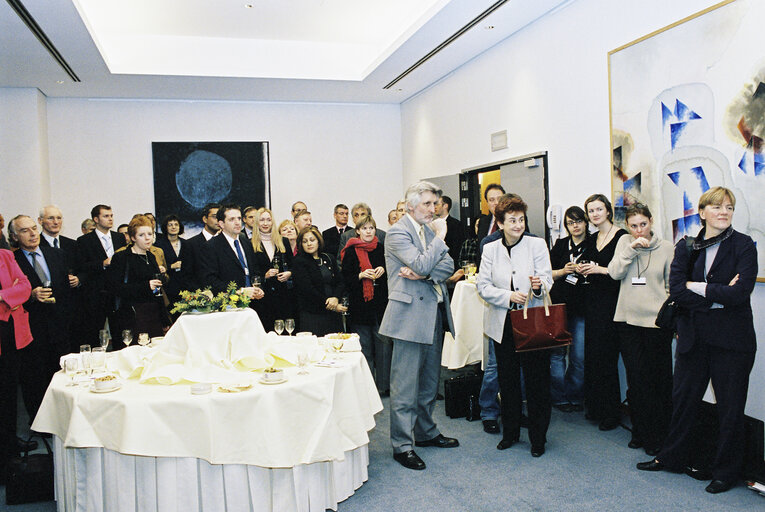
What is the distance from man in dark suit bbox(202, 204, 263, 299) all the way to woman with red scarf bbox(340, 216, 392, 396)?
0.94 metres

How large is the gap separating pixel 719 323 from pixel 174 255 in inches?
223

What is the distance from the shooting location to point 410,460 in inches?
156

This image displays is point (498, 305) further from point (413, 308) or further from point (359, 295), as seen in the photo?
point (359, 295)

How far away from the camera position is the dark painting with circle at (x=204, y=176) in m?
9.50

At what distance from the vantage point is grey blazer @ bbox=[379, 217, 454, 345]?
3938 mm

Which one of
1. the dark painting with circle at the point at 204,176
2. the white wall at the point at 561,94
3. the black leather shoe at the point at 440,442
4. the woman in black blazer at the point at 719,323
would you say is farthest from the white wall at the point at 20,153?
the woman in black blazer at the point at 719,323

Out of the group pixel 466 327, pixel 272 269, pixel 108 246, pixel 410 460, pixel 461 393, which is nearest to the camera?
pixel 410 460

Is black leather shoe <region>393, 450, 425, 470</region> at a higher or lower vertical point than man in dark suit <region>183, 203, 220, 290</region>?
lower

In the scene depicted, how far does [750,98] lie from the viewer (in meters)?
3.93

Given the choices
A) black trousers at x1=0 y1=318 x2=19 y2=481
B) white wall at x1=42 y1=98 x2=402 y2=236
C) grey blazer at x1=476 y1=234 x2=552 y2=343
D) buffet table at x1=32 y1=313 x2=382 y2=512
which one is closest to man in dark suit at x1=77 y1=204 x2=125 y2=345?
black trousers at x1=0 y1=318 x2=19 y2=481

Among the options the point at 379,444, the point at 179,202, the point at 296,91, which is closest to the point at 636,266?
the point at 379,444

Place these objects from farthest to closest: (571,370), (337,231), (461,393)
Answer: (337,231) → (571,370) → (461,393)

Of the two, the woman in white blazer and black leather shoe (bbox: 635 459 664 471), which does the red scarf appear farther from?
black leather shoe (bbox: 635 459 664 471)

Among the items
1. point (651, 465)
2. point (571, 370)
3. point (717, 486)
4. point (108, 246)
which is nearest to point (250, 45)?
point (108, 246)
